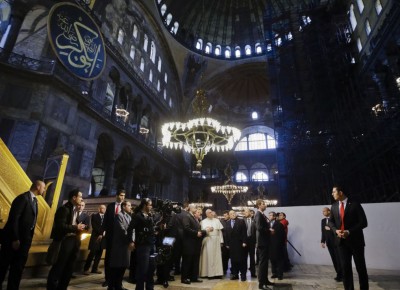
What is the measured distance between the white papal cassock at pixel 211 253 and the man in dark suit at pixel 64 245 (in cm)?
271

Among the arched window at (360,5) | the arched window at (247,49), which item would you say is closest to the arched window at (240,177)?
the arched window at (247,49)

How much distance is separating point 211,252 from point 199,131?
14.5 feet

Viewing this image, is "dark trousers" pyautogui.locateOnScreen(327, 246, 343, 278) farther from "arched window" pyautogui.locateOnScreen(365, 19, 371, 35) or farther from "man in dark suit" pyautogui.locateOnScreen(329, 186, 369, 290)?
"arched window" pyautogui.locateOnScreen(365, 19, 371, 35)

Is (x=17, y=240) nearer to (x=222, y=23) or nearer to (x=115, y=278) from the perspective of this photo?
(x=115, y=278)

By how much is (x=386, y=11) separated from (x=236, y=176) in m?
21.6

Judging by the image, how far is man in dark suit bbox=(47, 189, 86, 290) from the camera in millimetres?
2857

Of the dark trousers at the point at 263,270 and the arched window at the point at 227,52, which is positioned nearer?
the dark trousers at the point at 263,270

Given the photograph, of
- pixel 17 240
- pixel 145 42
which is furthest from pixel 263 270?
pixel 145 42

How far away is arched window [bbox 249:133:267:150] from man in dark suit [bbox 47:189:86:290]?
2910 cm

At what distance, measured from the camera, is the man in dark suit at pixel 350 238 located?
3078 millimetres

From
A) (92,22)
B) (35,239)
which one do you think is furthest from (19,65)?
(35,239)

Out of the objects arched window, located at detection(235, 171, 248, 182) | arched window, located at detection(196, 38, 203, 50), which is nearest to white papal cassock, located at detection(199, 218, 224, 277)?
arched window, located at detection(196, 38, 203, 50)

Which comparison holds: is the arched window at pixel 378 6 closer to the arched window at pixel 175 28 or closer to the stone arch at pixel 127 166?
the stone arch at pixel 127 166

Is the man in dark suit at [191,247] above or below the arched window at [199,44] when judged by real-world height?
below
